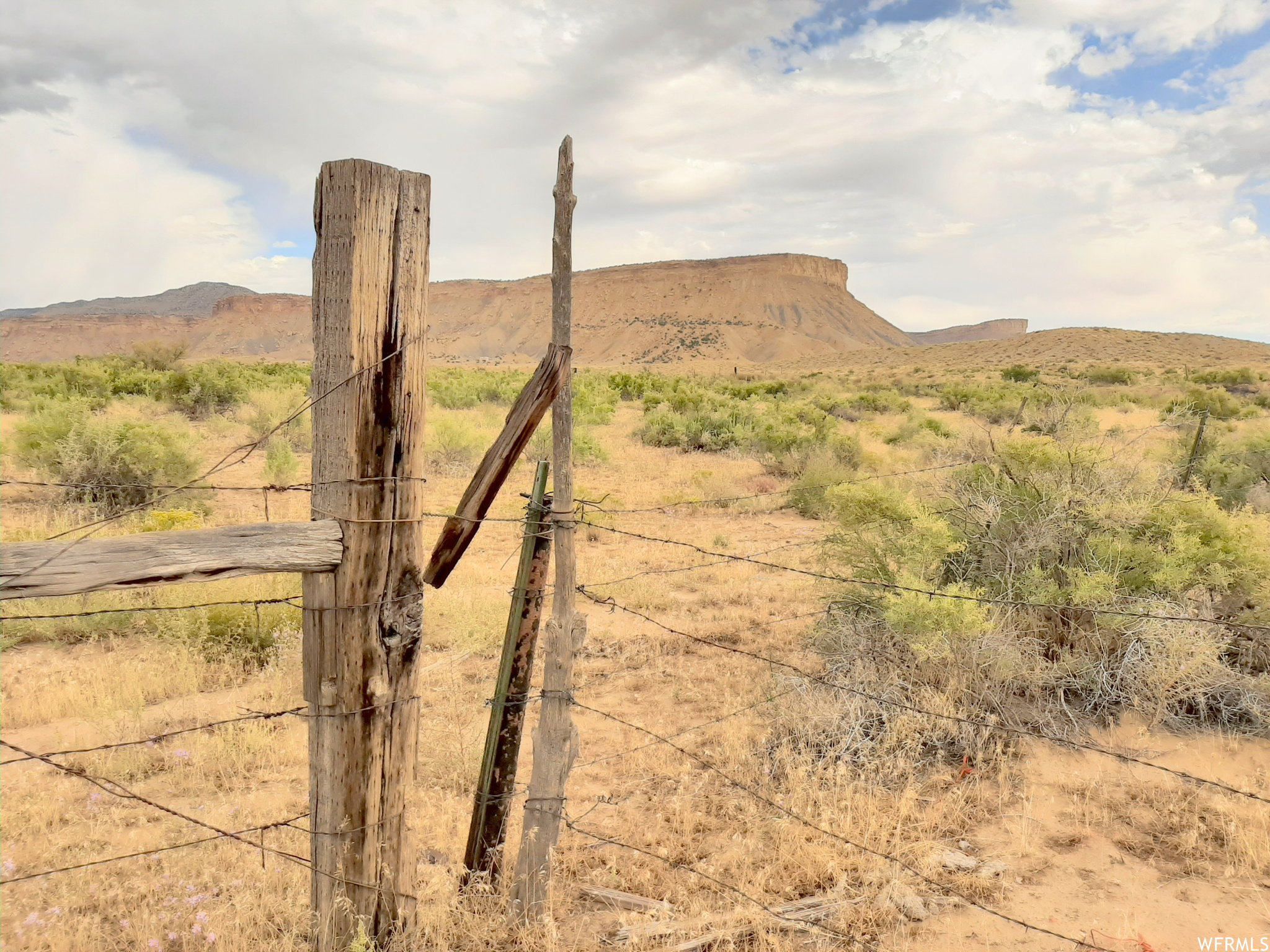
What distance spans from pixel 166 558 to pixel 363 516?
520 mm

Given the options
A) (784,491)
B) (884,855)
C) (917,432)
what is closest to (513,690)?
(884,855)

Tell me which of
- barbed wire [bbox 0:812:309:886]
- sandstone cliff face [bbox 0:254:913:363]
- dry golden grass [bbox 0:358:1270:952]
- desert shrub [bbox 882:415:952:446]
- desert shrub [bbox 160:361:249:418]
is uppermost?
sandstone cliff face [bbox 0:254:913:363]

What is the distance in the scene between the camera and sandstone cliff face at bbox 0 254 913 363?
11331 cm

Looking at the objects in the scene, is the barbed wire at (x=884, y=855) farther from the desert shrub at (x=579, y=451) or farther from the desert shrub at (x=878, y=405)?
the desert shrub at (x=878, y=405)

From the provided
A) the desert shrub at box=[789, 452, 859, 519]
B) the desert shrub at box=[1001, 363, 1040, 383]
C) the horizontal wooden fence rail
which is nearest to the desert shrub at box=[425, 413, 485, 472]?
the desert shrub at box=[789, 452, 859, 519]

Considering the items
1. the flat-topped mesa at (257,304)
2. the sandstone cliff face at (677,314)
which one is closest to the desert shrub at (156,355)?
the sandstone cliff face at (677,314)

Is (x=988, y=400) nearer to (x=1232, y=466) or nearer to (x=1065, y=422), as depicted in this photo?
(x=1232, y=466)

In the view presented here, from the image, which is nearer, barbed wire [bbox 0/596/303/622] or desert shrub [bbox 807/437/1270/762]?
barbed wire [bbox 0/596/303/622]

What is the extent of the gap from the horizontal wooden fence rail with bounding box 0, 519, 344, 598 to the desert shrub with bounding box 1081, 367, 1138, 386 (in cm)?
3842

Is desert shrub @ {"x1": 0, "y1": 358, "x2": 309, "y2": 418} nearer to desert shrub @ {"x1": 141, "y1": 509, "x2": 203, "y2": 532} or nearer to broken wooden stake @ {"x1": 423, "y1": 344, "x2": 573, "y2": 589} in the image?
desert shrub @ {"x1": 141, "y1": 509, "x2": 203, "y2": 532}

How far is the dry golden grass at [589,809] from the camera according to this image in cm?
310

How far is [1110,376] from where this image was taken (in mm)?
35938

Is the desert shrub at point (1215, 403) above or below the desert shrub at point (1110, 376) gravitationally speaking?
below

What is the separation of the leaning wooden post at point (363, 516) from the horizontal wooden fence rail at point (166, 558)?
114 mm
